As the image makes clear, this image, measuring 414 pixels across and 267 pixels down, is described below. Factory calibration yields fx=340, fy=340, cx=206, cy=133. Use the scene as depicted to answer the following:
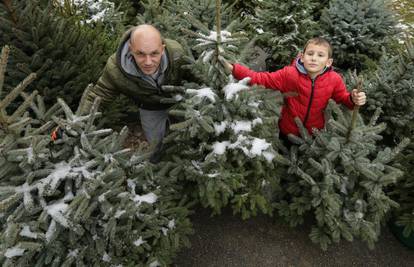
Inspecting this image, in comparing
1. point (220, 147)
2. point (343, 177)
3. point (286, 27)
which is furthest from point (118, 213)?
point (286, 27)

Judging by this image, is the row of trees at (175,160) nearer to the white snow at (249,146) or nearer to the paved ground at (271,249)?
the white snow at (249,146)

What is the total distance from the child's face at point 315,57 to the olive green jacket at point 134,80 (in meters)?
1.28

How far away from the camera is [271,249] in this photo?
14.1 feet

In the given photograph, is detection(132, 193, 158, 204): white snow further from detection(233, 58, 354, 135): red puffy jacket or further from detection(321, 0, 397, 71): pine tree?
detection(321, 0, 397, 71): pine tree

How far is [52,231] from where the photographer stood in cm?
268

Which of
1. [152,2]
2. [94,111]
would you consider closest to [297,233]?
[94,111]

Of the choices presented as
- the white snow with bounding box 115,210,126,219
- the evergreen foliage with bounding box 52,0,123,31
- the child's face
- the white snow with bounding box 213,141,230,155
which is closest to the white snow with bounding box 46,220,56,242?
the white snow with bounding box 115,210,126,219

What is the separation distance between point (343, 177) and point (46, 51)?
3655 millimetres

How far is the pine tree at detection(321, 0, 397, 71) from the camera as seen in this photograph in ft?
17.6

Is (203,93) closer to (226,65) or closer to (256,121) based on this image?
(226,65)

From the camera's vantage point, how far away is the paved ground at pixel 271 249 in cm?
420

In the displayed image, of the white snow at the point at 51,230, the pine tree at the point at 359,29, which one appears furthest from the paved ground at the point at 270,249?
the pine tree at the point at 359,29

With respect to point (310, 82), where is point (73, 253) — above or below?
below

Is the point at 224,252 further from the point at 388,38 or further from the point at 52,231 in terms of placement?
the point at 388,38
